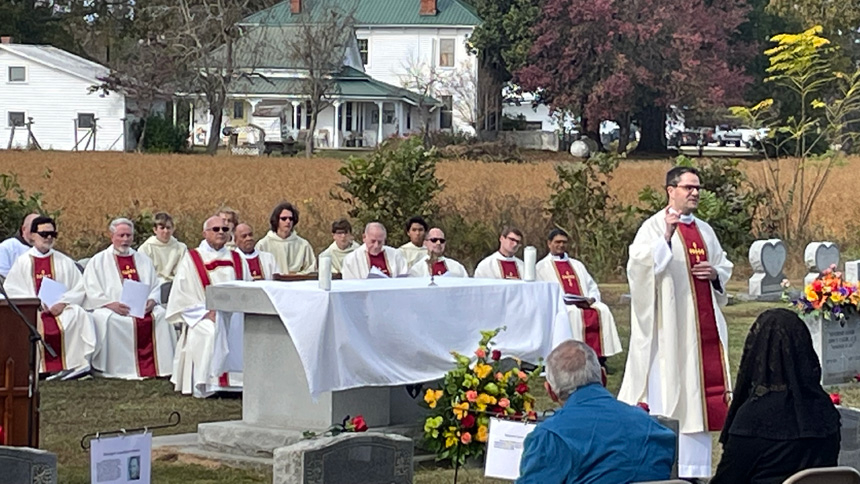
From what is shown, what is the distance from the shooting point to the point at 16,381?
793 cm

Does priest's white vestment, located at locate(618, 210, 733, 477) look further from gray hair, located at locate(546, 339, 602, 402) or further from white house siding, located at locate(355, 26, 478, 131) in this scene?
white house siding, located at locate(355, 26, 478, 131)

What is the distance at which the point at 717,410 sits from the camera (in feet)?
32.1

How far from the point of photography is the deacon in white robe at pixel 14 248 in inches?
584

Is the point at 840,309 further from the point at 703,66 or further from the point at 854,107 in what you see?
the point at 703,66

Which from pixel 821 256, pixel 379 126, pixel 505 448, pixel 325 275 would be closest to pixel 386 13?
pixel 379 126

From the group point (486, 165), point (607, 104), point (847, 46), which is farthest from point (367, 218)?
point (847, 46)

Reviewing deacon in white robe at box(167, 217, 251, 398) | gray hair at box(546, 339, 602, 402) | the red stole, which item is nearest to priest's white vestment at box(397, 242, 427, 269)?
the red stole

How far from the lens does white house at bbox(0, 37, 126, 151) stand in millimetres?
63906

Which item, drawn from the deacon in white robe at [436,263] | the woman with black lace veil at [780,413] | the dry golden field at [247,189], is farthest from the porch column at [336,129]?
the woman with black lace veil at [780,413]

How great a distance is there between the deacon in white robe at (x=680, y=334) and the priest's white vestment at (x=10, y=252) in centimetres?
738

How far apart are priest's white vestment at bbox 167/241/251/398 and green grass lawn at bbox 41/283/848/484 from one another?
163mm

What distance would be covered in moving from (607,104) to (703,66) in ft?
12.8

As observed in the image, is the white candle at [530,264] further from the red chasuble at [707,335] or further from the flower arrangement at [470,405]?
the flower arrangement at [470,405]

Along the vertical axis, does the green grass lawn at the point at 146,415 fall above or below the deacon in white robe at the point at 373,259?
below
